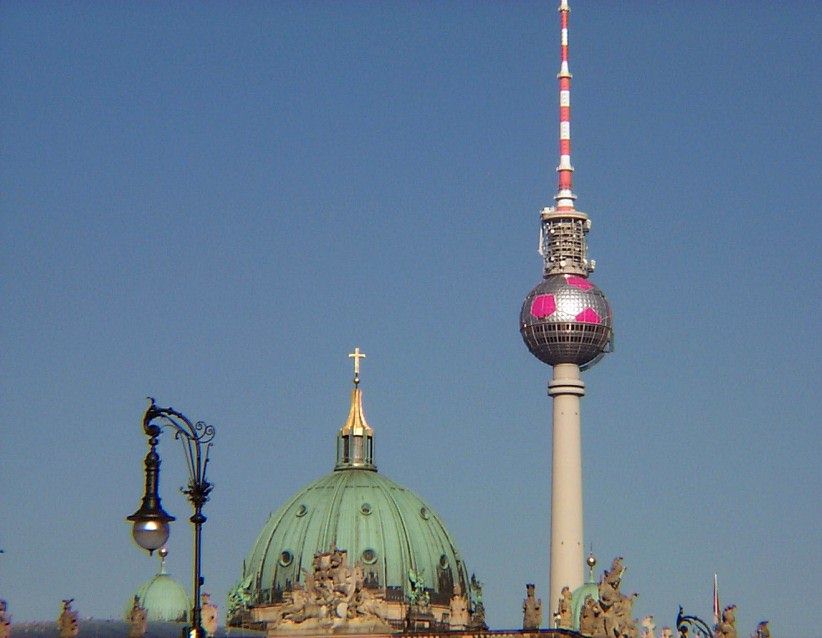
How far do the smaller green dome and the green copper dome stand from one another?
15.5ft

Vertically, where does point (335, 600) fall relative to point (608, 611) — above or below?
above

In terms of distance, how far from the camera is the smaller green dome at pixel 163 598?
16950 cm

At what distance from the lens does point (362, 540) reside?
6521 inches

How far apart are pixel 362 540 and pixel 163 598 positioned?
50.6 ft

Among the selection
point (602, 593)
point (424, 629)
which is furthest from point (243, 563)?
point (602, 593)

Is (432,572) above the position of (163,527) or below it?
above

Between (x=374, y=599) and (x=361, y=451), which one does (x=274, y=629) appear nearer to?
(x=374, y=599)

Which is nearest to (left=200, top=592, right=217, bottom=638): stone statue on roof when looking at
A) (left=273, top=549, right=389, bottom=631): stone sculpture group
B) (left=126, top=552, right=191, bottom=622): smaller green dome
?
(left=273, top=549, right=389, bottom=631): stone sculpture group

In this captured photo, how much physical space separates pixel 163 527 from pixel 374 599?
320 ft

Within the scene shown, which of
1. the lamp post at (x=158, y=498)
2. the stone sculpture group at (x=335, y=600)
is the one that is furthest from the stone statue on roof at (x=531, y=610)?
the lamp post at (x=158, y=498)

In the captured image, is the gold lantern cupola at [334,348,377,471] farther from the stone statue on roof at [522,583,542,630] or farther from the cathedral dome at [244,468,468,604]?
the stone statue on roof at [522,583,542,630]

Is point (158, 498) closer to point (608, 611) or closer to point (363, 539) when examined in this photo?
point (608, 611)

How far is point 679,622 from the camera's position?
101 meters

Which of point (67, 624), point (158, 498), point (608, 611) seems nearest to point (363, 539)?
point (608, 611)
